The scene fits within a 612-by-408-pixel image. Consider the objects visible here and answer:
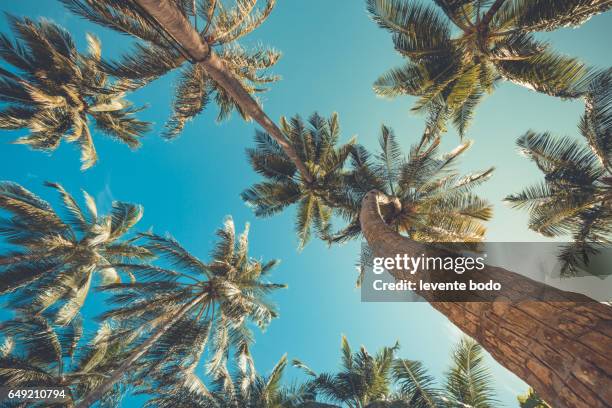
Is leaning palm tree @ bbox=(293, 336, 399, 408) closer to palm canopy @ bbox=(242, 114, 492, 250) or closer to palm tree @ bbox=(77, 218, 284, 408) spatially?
palm tree @ bbox=(77, 218, 284, 408)

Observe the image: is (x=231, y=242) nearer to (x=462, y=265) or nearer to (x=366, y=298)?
(x=366, y=298)

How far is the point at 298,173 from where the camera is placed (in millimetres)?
9984

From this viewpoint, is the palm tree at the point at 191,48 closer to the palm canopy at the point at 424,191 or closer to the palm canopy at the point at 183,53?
the palm canopy at the point at 183,53

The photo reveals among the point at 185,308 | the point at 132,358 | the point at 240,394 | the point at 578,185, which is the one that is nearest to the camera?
the point at 578,185

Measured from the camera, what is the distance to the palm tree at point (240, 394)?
770 cm

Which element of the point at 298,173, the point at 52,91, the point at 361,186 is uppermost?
the point at 52,91

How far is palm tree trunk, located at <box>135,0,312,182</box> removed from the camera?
3647 mm

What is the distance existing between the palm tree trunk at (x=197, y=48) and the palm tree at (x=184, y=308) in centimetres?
516

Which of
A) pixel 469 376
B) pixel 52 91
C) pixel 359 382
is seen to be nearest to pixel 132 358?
pixel 359 382

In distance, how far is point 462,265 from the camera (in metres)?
2.50

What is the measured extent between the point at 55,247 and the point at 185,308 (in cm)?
607
